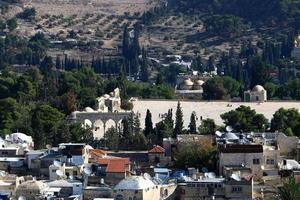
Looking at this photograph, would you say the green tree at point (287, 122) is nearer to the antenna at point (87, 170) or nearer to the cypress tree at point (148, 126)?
the cypress tree at point (148, 126)

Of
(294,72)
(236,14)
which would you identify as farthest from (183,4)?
(294,72)

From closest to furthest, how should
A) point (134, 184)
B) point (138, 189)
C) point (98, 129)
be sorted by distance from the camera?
1. point (138, 189)
2. point (134, 184)
3. point (98, 129)

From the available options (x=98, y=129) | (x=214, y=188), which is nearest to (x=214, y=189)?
(x=214, y=188)

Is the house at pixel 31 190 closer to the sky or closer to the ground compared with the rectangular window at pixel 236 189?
closer to the ground

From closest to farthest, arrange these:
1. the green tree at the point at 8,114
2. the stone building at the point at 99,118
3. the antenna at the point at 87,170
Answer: the antenna at the point at 87,170, the green tree at the point at 8,114, the stone building at the point at 99,118

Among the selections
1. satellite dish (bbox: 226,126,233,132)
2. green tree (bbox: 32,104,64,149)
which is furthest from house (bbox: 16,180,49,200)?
satellite dish (bbox: 226,126,233,132)

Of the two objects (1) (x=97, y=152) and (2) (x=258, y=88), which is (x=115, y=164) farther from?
(2) (x=258, y=88)

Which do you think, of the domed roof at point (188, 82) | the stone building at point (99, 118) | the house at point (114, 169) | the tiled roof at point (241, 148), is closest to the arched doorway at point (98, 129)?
the stone building at point (99, 118)
